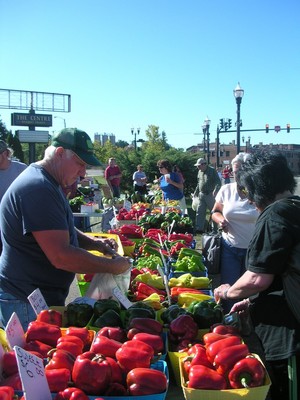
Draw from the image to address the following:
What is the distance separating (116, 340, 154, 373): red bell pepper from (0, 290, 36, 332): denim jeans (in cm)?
92

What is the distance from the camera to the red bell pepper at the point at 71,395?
1.46 meters

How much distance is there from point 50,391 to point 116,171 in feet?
46.7

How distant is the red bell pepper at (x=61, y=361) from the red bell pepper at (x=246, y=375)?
25.9 inches

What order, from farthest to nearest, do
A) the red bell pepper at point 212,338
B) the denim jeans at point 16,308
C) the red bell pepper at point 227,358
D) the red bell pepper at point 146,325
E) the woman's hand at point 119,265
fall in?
the woman's hand at point 119,265 < the denim jeans at point 16,308 < the red bell pepper at point 146,325 < the red bell pepper at point 212,338 < the red bell pepper at point 227,358

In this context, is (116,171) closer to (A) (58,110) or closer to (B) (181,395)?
(B) (181,395)

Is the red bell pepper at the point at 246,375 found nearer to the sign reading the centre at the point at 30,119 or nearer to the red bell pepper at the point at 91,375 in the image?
the red bell pepper at the point at 91,375

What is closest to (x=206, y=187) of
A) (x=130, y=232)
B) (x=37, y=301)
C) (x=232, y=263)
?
(x=130, y=232)

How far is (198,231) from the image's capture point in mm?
11617

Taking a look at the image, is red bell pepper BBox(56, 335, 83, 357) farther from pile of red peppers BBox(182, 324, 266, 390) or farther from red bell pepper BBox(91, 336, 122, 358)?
pile of red peppers BBox(182, 324, 266, 390)

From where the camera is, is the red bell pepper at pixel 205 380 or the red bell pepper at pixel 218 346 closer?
the red bell pepper at pixel 205 380

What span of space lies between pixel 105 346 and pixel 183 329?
1.77 ft

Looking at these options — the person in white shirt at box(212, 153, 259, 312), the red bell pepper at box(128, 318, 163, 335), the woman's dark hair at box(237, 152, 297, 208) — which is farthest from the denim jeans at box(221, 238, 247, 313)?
the red bell pepper at box(128, 318, 163, 335)

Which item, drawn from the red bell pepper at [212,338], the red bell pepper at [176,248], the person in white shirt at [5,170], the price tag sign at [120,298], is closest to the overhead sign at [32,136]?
the person in white shirt at [5,170]

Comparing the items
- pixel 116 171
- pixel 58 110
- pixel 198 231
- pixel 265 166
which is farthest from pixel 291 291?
pixel 58 110
